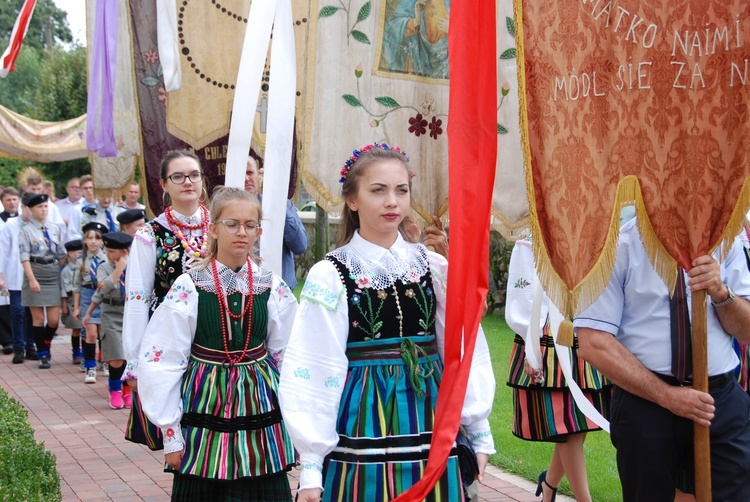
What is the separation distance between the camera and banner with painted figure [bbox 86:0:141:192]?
5.98 metres

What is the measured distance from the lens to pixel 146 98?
18.4ft

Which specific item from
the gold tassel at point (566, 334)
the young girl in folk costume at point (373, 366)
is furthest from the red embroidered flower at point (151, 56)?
the gold tassel at point (566, 334)

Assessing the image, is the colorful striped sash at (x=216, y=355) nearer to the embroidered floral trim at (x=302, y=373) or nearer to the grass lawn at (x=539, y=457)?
the embroidered floral trim at (x=302, y=373)

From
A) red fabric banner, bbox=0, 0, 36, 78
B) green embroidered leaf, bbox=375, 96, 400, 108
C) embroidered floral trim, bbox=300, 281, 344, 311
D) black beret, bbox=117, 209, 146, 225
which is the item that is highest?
red fabric banner, bbox=0, 0, 36, 78

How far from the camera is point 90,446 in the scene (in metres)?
7.12

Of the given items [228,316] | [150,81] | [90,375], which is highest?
[150,81]

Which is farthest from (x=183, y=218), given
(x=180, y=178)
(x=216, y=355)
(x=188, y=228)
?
(x=216, y=355)

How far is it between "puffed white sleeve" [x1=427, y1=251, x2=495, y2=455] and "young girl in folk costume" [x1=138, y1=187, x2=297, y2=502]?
110cm

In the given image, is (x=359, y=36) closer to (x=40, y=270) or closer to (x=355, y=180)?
(x=355, y=180)

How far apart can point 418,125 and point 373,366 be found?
46.8 inches

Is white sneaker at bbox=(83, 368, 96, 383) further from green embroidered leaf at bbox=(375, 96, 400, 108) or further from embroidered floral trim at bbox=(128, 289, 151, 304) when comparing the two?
green embroidered leaf at bbox=(375, 96, 400, 108)

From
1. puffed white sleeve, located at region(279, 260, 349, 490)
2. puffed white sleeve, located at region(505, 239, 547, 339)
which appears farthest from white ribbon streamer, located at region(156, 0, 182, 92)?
puffed white sleeve, located at region(279, 260, 349, 490)

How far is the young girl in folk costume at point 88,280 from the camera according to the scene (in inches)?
385

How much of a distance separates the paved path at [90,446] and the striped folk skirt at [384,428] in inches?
103
